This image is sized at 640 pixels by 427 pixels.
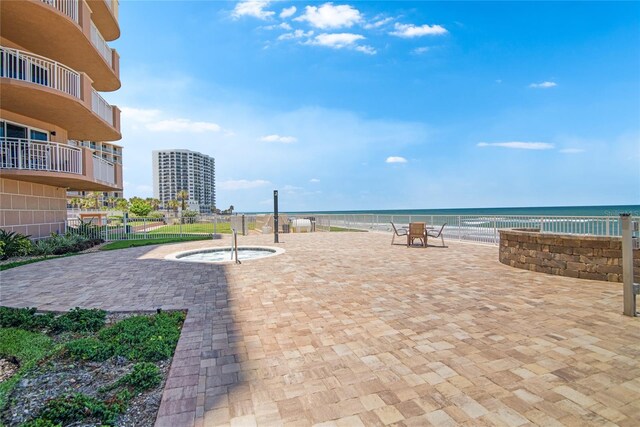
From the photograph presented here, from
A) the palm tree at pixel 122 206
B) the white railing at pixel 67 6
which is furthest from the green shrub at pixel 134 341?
the palm tree at pixel 122 206

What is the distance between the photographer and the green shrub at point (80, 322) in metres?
3.89

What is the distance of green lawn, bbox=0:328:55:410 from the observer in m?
2.82

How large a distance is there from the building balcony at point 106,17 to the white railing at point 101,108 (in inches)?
159

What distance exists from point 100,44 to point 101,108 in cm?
269

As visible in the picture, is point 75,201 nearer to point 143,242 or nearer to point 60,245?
point 143,242

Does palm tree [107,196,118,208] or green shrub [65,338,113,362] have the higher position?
palm tree [107,196,118,208]

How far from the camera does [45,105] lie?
412 inches

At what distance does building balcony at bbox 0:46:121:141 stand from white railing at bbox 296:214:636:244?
12.5m

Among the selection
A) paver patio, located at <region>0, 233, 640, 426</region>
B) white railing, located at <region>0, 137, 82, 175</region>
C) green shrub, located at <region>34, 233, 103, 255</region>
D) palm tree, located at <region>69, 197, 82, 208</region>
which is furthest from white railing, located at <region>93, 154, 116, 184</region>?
palm tree, located at <region>69, 197, 82, 208</region>

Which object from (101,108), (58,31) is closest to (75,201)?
(101,108)

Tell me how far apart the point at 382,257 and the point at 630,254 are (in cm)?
553

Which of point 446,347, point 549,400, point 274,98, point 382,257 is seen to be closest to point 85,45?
point 274,98

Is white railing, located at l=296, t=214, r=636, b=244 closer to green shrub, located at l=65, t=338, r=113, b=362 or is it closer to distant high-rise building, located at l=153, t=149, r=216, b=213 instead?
green shrub, located at l=65, t=338, r=113, b=362

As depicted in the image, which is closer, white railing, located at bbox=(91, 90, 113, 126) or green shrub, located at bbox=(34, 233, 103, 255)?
green shrub, located at bbox=(34, 233, 103, 255)
